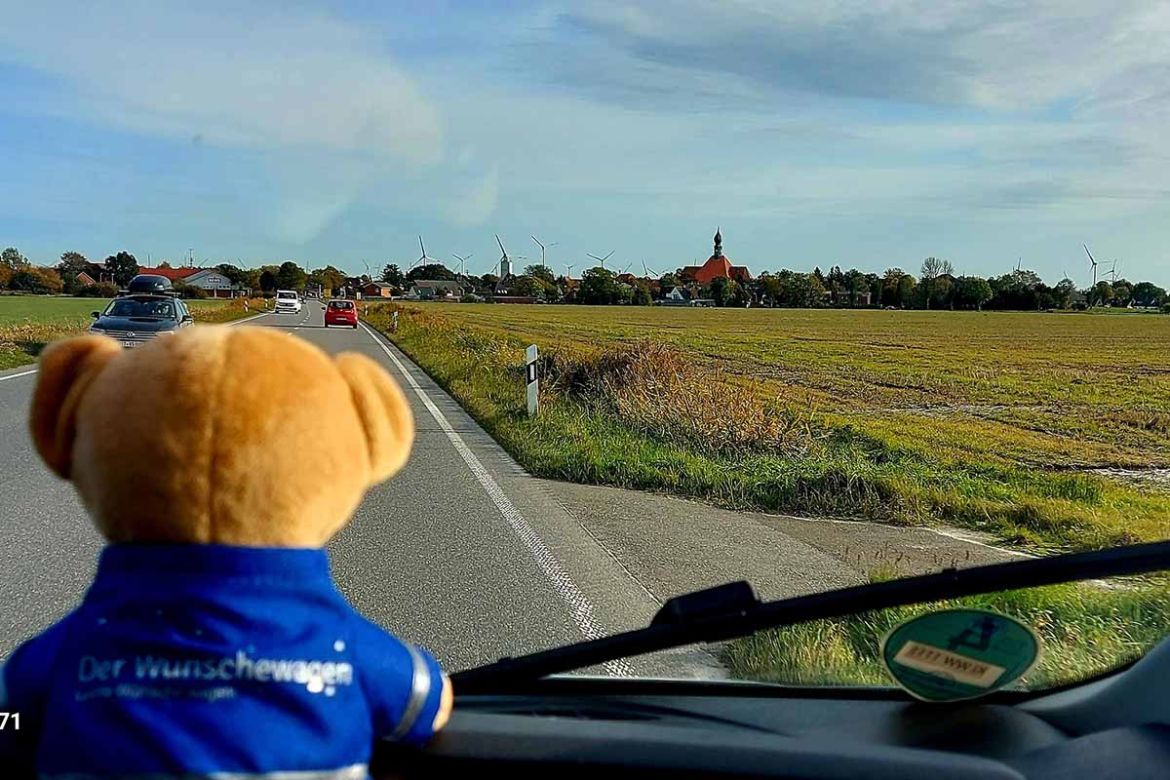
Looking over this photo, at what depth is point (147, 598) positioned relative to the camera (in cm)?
151

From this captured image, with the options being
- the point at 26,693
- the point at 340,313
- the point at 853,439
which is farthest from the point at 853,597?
the point at 340,313

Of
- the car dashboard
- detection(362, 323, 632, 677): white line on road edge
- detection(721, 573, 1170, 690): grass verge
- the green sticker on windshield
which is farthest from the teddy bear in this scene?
detection(362, 323, 632, 677): white line on road edge

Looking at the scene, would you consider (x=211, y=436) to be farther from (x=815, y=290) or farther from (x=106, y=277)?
(x=815, y=290)

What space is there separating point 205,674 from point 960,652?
124cm

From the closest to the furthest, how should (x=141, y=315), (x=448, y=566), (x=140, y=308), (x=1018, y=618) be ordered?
(x=1018, y=618) < (x=448, y=566) < (x=141, y=315) < (x=140, y=308)

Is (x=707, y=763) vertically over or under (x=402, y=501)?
over

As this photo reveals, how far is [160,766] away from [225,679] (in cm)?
13

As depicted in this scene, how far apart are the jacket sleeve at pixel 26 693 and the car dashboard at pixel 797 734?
512 millimetres

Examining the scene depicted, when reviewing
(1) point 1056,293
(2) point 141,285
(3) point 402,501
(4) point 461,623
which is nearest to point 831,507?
(3) point 402,501

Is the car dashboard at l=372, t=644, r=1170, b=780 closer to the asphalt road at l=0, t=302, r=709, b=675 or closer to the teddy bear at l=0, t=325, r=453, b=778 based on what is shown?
the teddy bear at l=0, t=325, r=453, b=778

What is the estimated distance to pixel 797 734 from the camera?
1922mm

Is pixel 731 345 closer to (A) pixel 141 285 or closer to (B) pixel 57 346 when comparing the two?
(A) pixel 141 285

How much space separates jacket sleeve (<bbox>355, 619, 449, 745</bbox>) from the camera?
1599 mm

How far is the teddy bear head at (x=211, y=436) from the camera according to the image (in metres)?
1.51
